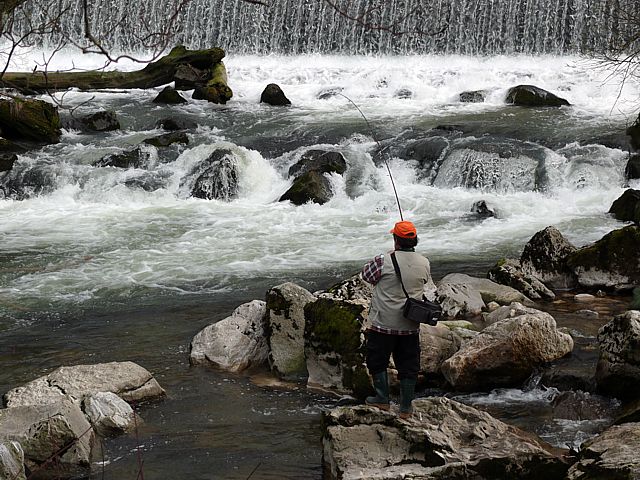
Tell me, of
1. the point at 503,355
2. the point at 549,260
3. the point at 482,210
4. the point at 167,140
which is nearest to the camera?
the point at 503,355

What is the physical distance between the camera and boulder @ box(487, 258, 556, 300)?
9.86m

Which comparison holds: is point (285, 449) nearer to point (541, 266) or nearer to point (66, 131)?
Answer: point (541, 266)

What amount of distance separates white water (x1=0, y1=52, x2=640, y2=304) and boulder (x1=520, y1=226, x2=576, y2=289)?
110 centimetres

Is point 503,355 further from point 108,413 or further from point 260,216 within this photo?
point 260,216

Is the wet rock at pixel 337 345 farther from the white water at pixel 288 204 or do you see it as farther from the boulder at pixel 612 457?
the white water at pixel 288 204

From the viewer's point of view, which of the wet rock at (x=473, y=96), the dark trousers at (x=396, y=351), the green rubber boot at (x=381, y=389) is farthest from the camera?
the wet rock at (x=473, y=96)

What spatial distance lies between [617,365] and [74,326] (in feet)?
17.6

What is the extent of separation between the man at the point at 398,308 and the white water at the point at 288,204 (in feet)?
12.0

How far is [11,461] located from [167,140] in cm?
1247

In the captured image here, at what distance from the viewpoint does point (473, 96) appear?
20.0 meters

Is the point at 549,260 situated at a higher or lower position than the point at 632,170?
lower

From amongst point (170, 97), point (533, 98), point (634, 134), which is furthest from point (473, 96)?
point (170, 97)

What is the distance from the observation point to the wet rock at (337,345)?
709 cm

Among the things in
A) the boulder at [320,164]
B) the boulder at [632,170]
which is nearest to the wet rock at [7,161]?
the boulder at [320,164]
